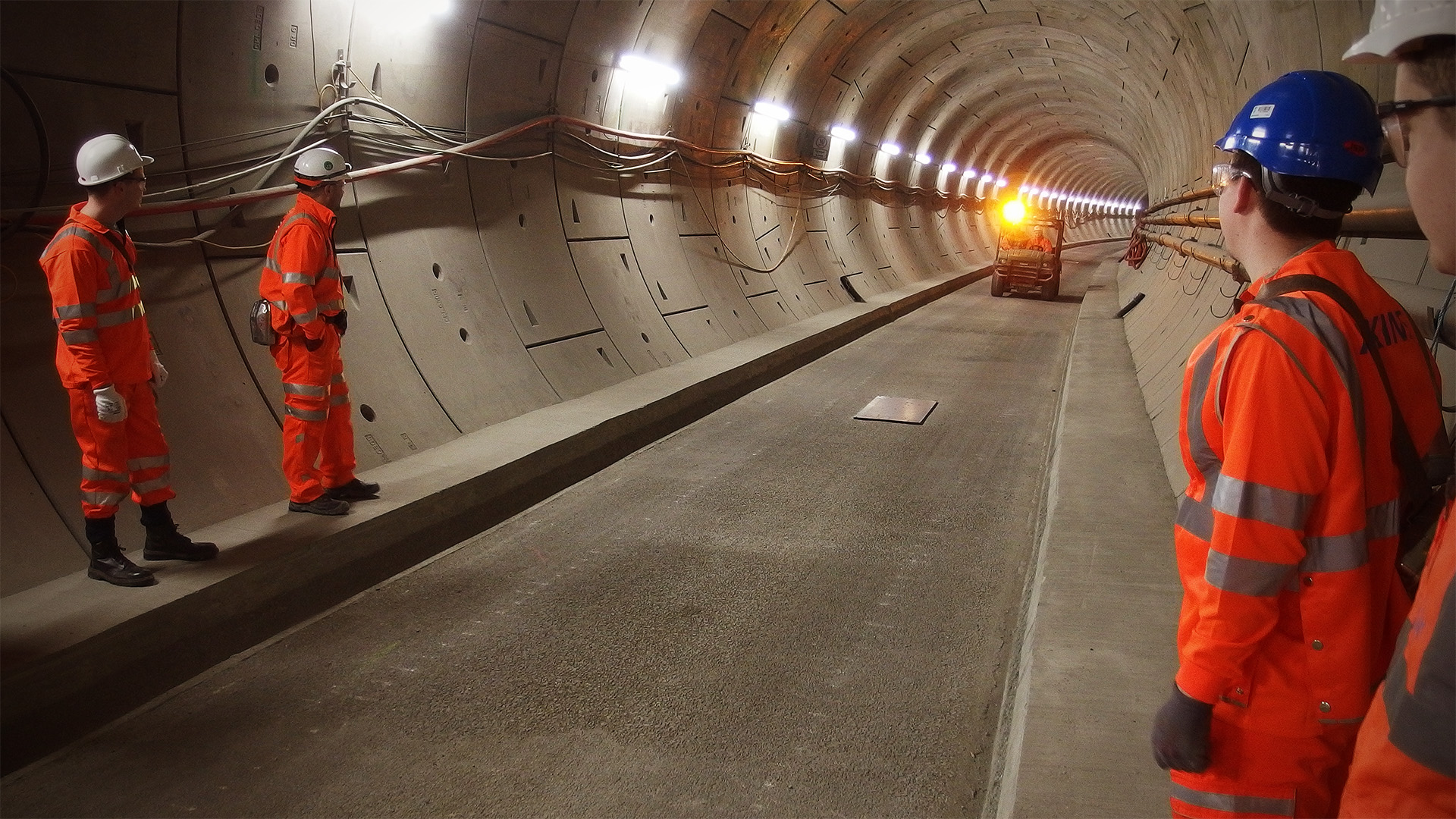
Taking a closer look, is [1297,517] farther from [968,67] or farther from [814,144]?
[968,67]

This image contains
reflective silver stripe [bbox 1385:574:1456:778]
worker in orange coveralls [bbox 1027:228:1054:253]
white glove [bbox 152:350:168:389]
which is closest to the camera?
reflective silver stripe [bbox 1385:574:1456:778]

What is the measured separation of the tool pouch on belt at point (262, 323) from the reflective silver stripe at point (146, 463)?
3.10 feet

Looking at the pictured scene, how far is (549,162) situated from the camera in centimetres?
1005

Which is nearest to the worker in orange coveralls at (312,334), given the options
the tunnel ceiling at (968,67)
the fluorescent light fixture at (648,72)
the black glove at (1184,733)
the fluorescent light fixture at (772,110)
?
the black glove at (1184,733)

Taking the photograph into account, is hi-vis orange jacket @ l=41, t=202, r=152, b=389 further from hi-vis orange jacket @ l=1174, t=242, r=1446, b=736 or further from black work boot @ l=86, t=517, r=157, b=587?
hi-vis orange jacket @ l=1174, t=242, r=1446, b=736

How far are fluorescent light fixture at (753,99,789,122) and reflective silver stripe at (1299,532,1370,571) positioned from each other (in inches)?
557

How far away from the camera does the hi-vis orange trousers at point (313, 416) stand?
556 cm

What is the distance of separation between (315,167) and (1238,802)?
220 inches

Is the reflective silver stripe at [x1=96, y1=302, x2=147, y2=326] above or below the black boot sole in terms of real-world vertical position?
above

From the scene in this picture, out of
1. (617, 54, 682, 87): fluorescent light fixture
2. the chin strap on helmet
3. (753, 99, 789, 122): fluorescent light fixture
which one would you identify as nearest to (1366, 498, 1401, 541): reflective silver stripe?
the chin strap on helmet

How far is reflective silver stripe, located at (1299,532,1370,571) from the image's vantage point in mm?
1891

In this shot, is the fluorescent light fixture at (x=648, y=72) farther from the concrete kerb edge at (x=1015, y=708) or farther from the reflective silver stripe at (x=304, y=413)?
the concrete kerb edge at (x=1015, y=708)

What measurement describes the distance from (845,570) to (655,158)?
814cm

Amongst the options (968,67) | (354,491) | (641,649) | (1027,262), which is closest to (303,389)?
(354,491)
